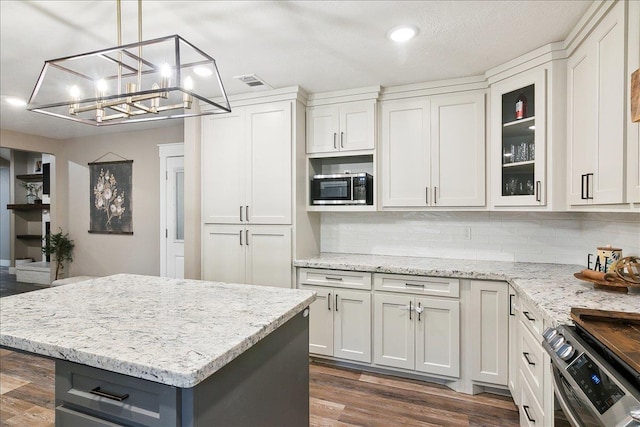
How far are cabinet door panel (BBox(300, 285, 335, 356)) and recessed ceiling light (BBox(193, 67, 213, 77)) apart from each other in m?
1.98

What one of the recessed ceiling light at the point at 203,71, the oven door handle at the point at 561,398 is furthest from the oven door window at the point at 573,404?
the recessed ceiling light at the point at 203,71

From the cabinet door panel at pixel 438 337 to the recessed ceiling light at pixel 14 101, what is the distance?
4.31 m

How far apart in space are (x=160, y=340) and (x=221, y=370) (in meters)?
0.23

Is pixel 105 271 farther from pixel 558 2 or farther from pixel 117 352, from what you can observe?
pixel 558 2

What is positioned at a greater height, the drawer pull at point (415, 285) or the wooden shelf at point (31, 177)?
the wooden shelf at point (31, 177)

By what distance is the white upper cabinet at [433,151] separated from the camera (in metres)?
2.85

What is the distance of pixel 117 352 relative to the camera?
3.49 feet

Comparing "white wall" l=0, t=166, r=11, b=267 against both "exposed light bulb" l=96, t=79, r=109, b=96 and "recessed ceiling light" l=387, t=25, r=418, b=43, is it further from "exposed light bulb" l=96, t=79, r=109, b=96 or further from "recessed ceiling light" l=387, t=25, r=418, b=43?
"recessed ceiling light" l=387, t=25, r=418, b=43

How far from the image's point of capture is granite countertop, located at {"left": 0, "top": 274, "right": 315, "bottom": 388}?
1.02 metres

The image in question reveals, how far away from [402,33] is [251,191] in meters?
1.84

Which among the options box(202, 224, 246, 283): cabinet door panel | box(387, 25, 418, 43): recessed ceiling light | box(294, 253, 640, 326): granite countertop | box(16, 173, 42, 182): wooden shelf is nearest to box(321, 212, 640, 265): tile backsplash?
box(294, 253, 640, 326): granite countertop

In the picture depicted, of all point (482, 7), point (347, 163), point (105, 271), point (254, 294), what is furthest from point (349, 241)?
point (105, 271)

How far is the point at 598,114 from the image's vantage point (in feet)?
6.13

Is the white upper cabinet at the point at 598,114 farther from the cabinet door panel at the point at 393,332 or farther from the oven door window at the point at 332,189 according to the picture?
the oven door window at the point at 332,189
